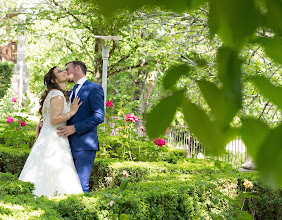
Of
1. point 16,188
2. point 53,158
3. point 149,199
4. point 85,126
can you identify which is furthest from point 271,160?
point 53,158

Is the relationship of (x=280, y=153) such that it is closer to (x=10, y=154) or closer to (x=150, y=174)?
(x=150, y=174)

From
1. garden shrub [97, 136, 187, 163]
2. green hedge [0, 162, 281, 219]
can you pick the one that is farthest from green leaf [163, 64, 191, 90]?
garden shrub [97, 136, 187, 163]

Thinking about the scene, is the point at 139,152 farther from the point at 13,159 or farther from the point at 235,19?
the point at 235,19

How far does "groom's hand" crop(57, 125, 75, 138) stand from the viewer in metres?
4.21

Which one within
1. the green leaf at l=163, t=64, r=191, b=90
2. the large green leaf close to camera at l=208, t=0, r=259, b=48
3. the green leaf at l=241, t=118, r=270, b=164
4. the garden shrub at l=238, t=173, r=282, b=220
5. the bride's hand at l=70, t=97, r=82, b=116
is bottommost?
the garden shrub at l=238, t=173, r=282, b=220

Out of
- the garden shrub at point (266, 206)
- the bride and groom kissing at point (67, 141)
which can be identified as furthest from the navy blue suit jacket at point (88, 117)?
the garden shrub at point (266, 206)

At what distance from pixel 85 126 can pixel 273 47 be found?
354 centimetres

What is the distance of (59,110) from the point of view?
420 centimetres

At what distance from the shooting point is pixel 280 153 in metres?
0.50

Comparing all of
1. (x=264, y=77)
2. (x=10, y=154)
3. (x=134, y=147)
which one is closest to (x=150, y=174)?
(x=134, y=147)

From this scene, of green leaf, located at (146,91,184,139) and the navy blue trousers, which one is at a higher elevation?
green leaf, located at (146,91,184,139)

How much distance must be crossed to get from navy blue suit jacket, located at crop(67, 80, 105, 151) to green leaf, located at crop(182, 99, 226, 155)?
11.5 feet

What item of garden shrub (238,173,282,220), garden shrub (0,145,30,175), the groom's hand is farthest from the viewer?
garden shrub (0,145,30,175)

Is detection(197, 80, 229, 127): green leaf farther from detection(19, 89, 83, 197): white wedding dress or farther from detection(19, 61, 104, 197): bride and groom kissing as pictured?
detection(19, 89, 83, 197): white wedding dress
